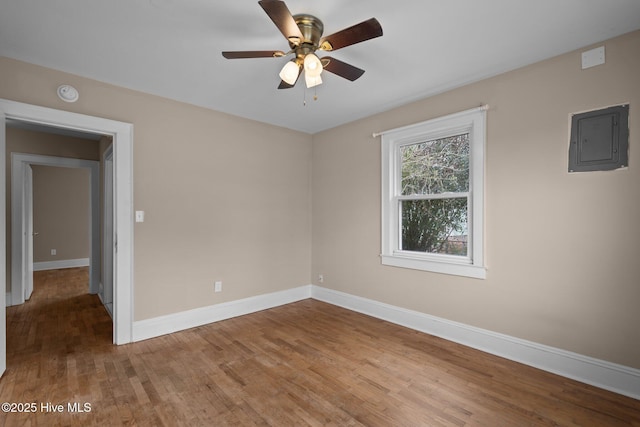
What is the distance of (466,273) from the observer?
2.96 metres

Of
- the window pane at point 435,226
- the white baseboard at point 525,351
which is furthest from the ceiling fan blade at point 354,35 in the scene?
the white baseboard at point 525,351

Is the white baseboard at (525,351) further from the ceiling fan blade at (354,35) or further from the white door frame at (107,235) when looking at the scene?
the white door frame at (107,235)

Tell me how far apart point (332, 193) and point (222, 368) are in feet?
8.73

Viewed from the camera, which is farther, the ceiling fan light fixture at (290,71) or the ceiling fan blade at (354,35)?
the ceiling fan light fixture at (290,71)

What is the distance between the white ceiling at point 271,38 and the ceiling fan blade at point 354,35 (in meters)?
0.23

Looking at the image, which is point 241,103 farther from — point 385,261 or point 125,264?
point 385,261

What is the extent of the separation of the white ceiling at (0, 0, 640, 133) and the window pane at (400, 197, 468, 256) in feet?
4.06

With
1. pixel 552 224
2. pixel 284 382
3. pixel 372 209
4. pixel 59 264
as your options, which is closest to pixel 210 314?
pixel 284 382

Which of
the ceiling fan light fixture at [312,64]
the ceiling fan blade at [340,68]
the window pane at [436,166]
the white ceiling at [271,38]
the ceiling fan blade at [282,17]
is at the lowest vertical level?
the window pane at [436,166]

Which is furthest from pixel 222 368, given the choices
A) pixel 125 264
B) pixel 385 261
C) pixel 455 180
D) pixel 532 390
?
pixel 455 180

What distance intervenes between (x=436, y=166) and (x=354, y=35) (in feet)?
6.54

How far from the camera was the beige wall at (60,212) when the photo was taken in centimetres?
658

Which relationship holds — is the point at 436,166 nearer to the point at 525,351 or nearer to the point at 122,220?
the point at 525,351

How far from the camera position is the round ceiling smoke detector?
8.77 ft
